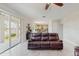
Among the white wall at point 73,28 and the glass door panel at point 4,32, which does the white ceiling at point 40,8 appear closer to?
the white wall at point 73,28

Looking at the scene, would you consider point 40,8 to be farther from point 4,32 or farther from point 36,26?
point 36,26

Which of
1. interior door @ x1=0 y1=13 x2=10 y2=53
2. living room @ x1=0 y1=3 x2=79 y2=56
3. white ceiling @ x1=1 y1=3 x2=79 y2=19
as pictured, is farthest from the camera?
interior door @ x1=0 y1=13 x2=10 y2=53

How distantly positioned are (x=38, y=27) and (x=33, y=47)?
7.41 meters

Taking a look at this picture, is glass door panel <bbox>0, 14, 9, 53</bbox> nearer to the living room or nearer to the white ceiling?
the living room

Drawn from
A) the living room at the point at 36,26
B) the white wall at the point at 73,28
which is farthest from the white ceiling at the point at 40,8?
the white wall at the point at 73,28

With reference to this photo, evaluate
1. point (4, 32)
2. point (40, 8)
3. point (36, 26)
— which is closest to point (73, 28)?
point (40, 8)

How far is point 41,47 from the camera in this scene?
589 cm

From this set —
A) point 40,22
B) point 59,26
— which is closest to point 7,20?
point 59,26

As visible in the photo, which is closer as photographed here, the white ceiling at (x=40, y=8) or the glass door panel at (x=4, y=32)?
the white ceiling at (x=40, y=8)

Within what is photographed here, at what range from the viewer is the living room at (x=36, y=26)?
199 inches

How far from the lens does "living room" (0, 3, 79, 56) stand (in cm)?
506

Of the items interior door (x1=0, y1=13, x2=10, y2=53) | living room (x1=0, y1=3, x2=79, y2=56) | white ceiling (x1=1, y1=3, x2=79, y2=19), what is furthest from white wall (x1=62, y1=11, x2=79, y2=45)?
interior door (x1=0, y1=13, x2=10, y2=53)

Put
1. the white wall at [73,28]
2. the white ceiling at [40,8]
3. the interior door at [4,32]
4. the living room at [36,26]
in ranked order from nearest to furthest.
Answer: the white ceiling at [40,8]
the living room at [36,26]
the interior door at [4,32]
the white wall at [73,28]

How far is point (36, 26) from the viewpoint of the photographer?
13.1 m
